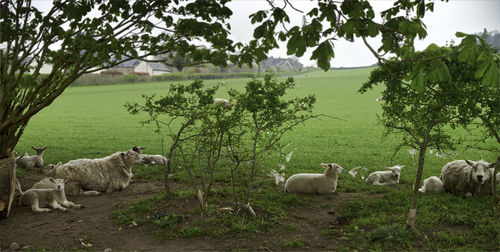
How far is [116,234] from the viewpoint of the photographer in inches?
276

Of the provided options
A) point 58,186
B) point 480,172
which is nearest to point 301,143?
point 480,172

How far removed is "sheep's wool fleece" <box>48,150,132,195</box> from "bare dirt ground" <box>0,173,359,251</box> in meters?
1.06

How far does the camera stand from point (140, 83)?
72688mm

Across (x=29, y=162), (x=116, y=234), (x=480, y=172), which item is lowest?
(x=116, y=234)

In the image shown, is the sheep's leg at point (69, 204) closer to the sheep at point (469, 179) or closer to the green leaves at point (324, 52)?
the green leaves at point (324, 52)

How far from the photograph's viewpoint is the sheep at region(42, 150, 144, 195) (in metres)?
9.62

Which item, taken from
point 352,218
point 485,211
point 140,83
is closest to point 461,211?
point 485,211

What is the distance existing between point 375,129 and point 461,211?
16.0 meters

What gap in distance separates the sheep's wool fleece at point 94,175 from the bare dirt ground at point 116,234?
1060 mm

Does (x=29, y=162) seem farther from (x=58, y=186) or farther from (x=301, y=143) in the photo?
(x=301, y=143)

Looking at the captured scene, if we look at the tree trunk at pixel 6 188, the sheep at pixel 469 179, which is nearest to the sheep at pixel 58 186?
the tree trunk at pixel 6 188

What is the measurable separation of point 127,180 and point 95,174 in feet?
2.84

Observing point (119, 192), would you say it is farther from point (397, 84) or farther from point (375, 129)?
point (375, 129)

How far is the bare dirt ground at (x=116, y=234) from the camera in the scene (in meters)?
6.42
